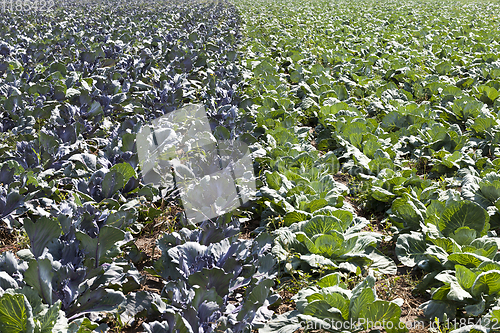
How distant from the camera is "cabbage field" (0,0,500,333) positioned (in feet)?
7.27

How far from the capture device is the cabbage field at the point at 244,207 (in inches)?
87.3

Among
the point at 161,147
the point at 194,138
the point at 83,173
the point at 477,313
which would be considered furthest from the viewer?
the point at 194,138

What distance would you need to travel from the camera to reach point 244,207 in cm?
355

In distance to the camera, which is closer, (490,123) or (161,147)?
(161,147)

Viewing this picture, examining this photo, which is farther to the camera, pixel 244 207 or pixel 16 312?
pixel 244 207

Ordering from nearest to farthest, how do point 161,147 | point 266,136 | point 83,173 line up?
1. point 83,173
2. point 161,147
3. point 266,136

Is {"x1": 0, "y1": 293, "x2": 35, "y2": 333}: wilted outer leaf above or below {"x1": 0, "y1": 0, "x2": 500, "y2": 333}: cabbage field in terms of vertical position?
above

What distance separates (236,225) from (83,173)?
61.3 inches

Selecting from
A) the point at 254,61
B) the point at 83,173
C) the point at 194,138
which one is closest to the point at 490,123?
the point at 194,138

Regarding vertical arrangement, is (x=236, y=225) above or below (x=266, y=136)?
above

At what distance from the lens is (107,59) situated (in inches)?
297

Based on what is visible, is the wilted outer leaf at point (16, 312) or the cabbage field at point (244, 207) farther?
the cabbage field at point (244, 207)

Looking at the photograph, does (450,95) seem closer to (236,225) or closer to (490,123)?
(490,123)

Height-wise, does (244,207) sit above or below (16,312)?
below
